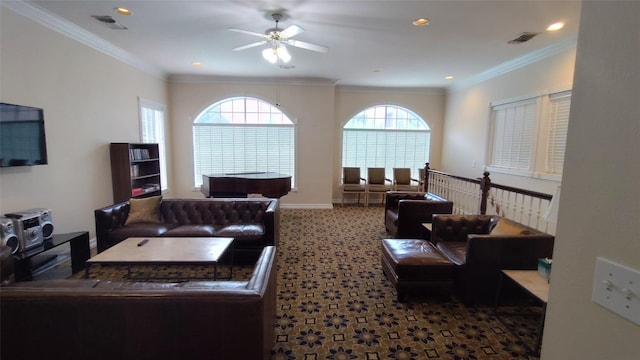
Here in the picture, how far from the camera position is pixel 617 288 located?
0.66 meters

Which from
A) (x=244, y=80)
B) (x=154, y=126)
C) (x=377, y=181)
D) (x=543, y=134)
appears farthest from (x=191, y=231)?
(x=543, y=134)

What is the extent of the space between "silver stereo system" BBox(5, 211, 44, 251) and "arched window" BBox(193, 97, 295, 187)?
3916mm

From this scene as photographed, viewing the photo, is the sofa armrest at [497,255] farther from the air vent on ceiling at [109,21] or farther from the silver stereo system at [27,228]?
the air vent on ceiling at [109,21]

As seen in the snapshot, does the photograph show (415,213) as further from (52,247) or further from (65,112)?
(65,112)

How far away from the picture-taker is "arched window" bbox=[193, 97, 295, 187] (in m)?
6.87

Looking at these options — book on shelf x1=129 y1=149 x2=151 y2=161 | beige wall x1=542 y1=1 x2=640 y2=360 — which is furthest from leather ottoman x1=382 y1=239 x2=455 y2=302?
book on shelf x1=129 y1=149 x2=151 y2=161

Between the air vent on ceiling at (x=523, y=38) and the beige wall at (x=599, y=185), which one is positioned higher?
the air vent on ceiling at (x=523, y=38)

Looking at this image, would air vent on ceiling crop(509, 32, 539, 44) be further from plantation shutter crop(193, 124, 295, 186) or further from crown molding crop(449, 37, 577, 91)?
plantation shutter crop(193, 124, 295, 186)

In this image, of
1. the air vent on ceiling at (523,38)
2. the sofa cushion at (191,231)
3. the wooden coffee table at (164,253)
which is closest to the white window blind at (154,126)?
the sofa cushion at (191,231)

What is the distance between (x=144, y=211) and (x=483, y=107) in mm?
6132

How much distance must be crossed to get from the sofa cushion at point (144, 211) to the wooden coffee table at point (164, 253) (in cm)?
78

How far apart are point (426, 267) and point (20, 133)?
430 centimetres

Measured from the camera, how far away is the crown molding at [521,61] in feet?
13.2

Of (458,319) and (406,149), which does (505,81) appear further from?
(458,319)
